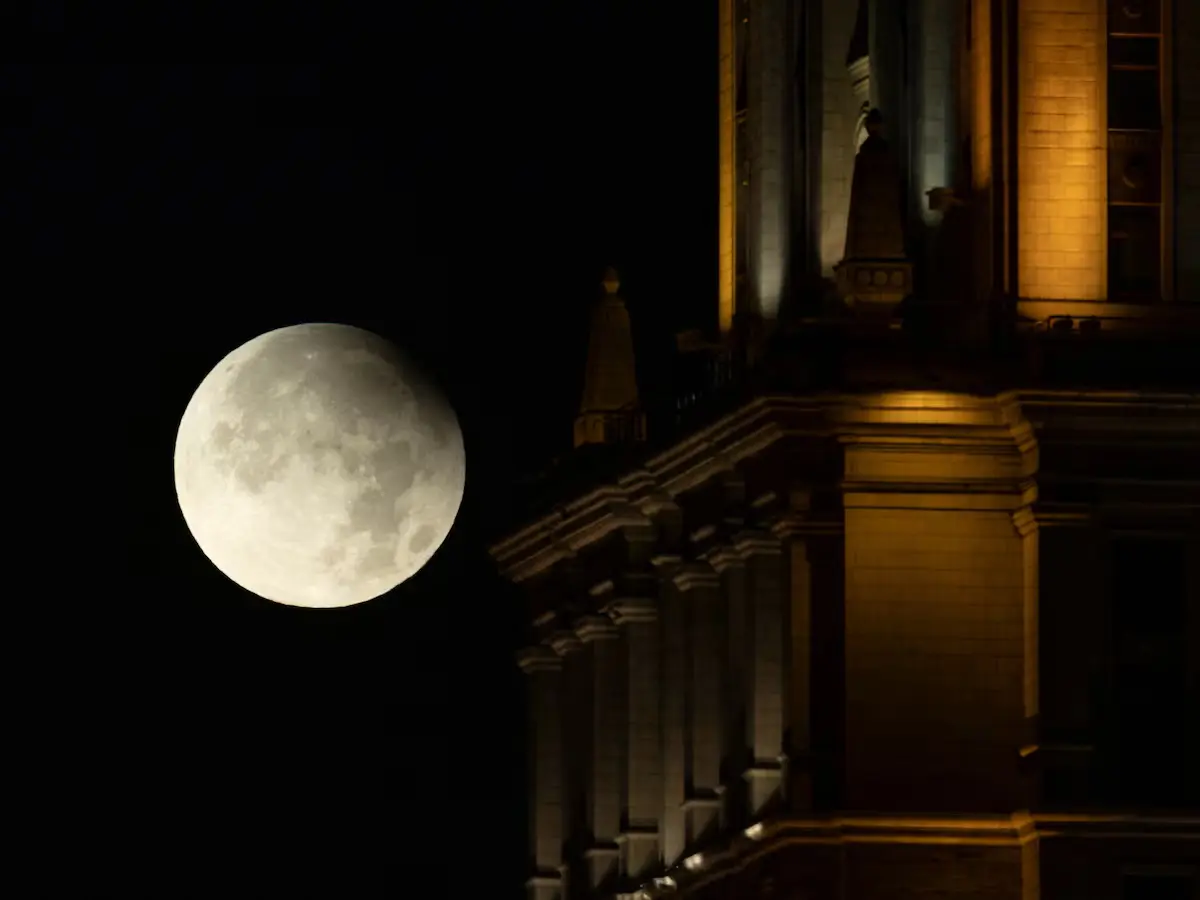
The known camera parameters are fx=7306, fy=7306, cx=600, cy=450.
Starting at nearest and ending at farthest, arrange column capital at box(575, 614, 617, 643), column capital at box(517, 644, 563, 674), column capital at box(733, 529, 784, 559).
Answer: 1. column capital at box(733, 529, 784, 559)
2. column capital at box(575, 614, 617, 643)
3. column capital at box(517, 644, 563, 674)

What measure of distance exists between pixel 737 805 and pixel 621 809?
12186mm

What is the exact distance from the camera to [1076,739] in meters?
123

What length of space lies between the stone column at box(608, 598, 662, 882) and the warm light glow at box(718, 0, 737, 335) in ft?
18.9

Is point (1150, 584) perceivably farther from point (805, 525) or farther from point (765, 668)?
point (765, 668)

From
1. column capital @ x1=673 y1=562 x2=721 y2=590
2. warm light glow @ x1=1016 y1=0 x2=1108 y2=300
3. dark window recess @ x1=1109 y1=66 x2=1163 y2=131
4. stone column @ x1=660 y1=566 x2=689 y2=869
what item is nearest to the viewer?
warm light glow @ x1=1016 y1=0 x2=1108 y2=300

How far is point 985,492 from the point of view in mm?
124188

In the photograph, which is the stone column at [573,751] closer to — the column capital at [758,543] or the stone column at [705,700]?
the stone column at [705,700]

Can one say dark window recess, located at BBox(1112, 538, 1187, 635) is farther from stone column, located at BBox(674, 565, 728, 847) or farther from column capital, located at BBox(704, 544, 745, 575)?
stone column, located at BBox(674, 565, 728, 847)

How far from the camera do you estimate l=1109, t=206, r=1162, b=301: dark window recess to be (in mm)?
125125

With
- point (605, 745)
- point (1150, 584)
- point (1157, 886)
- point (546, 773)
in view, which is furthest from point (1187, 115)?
point (546, 773)

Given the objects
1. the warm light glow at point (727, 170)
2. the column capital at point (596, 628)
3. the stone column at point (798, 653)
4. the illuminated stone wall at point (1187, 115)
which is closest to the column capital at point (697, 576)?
the warm light glow at point (727, 170)

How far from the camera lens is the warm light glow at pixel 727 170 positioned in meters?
139

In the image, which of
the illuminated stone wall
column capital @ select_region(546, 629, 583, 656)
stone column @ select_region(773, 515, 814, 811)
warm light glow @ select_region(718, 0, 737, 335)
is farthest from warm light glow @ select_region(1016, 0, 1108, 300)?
column capital @ select_region(546, 629, 583, 656)

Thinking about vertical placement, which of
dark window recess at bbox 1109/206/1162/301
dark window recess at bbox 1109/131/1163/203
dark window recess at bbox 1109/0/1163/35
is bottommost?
dark window recess at bbox 1109/206/1162/301
